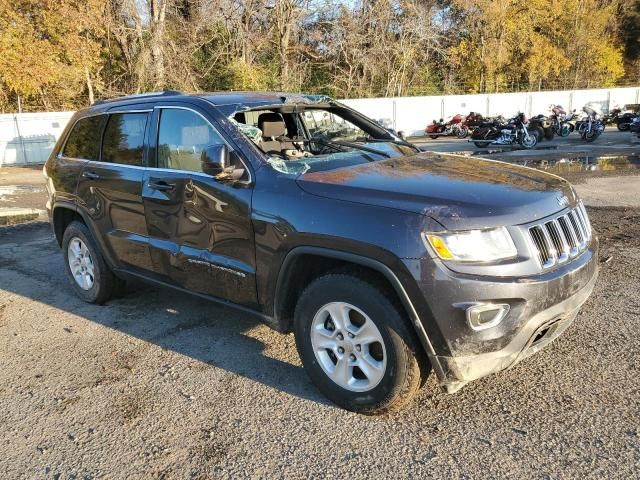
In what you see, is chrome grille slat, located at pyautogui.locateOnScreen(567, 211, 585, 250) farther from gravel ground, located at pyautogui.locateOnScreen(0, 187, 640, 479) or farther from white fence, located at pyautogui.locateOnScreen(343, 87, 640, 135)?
white fence, located at pyautogui.locateOnScreen(343, 87, 640, 135)

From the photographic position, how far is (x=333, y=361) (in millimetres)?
3314

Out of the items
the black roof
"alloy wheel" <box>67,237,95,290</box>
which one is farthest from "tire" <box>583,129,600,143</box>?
"alloy wheel" <box>67,237,95,290</box>

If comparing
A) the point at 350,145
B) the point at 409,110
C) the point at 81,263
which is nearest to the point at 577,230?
the point at 350,145

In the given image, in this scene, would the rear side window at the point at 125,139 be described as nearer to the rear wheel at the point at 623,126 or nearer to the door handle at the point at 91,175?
the door handle at the point at 91,175

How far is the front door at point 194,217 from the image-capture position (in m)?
3.61

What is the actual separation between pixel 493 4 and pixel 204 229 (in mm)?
40790

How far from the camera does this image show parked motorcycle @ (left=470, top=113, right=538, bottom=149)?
18.4 metres

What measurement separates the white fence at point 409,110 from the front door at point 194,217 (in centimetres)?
1957

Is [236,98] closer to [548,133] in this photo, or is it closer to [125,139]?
[125,139]

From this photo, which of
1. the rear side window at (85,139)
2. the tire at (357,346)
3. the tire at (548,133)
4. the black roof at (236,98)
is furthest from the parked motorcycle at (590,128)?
the tire at (357,346)

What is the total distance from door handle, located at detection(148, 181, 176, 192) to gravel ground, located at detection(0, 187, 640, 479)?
1205 mm

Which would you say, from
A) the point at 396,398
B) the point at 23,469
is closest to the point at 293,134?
the point at 396,398

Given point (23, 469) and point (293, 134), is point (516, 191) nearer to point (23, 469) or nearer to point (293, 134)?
point (293, 134)

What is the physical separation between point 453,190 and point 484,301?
0.65m
